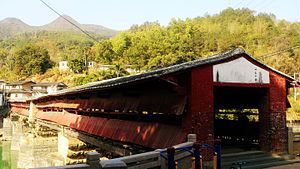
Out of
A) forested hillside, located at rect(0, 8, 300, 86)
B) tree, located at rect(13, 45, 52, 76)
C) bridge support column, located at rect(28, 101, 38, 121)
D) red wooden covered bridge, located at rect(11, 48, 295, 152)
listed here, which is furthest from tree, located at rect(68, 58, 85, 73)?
red wooden covered bridge, located at rect(11, 48, 295, 152)

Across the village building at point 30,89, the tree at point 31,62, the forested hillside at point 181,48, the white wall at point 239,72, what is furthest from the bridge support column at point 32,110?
the tree at point 31,62

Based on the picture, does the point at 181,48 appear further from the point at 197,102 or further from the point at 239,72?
the point at 197,102

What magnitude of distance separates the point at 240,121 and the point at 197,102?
19.3 ft

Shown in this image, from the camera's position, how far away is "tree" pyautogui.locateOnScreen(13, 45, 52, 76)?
85750 millimetres

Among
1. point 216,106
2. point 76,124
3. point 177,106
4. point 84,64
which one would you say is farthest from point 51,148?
point 84,64

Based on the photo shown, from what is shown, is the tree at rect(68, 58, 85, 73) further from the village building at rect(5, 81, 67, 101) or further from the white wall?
the white wall

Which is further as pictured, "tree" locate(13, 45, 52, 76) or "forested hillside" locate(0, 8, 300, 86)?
"tree" locate(13, 45, 52, 76)

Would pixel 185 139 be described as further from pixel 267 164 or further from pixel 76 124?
pixel 76 124

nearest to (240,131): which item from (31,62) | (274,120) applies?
(274,120)

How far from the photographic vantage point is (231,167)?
8594 mm

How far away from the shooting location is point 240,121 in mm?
13820

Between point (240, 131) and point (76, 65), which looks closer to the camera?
point (240, 131)

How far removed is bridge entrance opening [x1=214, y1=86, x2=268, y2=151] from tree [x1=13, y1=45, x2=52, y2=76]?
270ft

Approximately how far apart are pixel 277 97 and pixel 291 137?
197 cm
